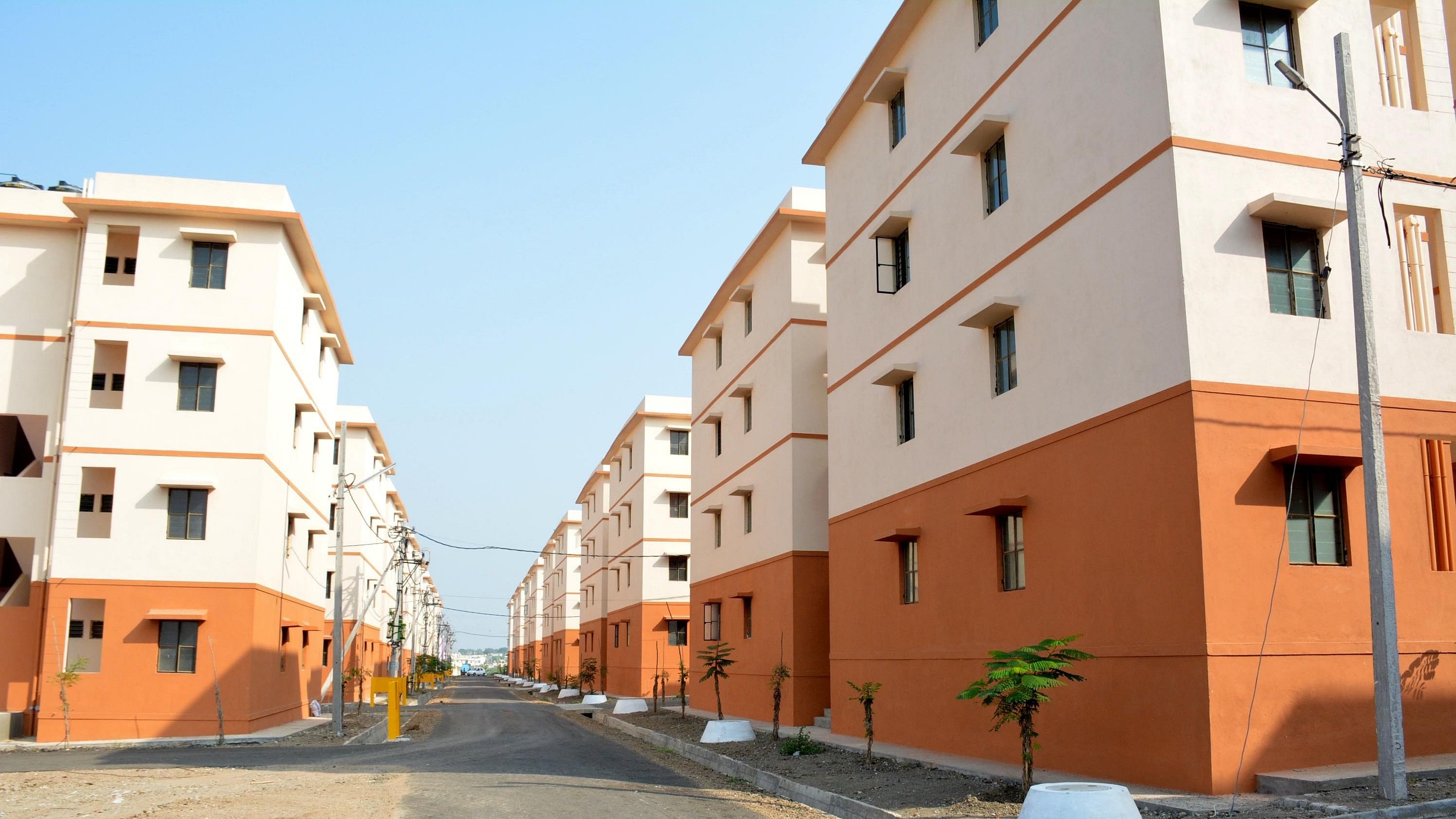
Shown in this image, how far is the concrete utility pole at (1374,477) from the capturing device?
892 centimetres

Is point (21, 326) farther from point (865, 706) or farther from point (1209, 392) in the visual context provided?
point (1209, 392)

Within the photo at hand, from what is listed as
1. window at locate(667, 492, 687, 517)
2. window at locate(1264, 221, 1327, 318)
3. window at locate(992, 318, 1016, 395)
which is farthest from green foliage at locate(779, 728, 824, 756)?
window at locate(667, 492, 687, 517)

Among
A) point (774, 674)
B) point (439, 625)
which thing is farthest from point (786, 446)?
point (439, 625)

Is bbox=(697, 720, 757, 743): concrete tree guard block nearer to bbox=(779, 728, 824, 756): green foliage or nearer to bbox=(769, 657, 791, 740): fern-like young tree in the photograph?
bbox=(769, 657, 791, 740): fern-like young tree

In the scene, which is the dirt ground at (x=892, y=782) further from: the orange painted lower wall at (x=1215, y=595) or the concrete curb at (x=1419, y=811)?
the concrete curb at (x=1419, y=811)

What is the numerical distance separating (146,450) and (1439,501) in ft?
77.5

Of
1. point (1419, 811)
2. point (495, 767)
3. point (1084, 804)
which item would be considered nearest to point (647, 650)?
point (495, 767)

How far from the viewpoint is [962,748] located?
15.2 m

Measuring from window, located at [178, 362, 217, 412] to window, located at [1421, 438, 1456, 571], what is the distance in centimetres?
2298

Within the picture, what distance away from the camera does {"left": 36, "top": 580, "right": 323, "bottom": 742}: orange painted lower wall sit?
877 inches

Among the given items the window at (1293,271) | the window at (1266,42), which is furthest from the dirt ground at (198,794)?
the window at (1266,42)

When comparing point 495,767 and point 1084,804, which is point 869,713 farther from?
point 1084,804

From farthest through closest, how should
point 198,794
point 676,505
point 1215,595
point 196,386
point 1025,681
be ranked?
point 676,505
point 196,386
point 198,794
point 1025,681
point 1215,595

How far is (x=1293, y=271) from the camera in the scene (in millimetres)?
11695
